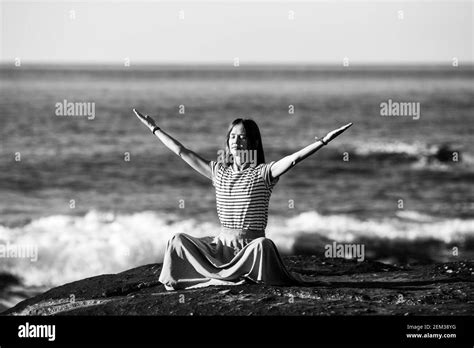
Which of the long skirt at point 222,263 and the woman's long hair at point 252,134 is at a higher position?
the woman's long hair at point 252,134

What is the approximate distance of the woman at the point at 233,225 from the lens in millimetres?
8797

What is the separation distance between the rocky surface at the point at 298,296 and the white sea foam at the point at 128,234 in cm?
763

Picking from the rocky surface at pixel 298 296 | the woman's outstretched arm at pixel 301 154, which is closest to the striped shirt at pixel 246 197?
the woman's outstretched arm at pixel 301 154

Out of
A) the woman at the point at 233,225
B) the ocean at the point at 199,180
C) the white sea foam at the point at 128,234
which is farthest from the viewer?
the ocean at the point at 199,180

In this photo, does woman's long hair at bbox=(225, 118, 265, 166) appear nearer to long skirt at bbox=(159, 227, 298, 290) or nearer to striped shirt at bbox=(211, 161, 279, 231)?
striped shirt at bbox=(211, 161, 279, 231)

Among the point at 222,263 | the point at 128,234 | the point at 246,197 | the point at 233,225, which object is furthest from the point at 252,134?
the point at 128,234

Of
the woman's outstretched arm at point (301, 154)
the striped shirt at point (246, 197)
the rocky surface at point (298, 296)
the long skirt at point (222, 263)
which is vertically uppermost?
the woman's outstretched arm at point (301, 154)

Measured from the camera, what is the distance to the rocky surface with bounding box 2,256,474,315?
8.42 meters

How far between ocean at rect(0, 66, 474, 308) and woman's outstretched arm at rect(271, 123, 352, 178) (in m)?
9.71

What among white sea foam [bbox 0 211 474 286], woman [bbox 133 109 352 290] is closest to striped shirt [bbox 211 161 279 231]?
woman [bbox 133 109 352 290]

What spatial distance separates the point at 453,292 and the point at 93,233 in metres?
14.2

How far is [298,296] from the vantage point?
28.2 feet

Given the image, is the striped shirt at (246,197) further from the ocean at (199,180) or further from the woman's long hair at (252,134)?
the ocean at (199,180)
